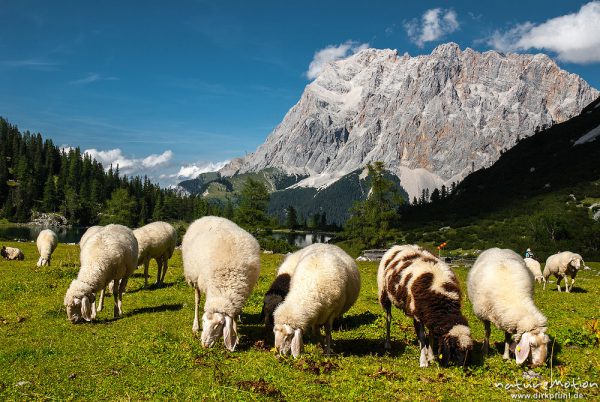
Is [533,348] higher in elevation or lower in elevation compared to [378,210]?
lower

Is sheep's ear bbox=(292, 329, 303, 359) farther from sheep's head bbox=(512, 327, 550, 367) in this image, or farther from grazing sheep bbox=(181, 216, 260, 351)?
sheep's head bbox=(512, 327, 550, 367)

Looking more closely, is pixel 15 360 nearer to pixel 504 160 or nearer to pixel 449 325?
pixel 449 325

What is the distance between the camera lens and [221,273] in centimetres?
1410

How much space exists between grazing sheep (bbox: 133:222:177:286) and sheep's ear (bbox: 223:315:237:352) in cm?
1294

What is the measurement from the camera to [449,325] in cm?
1131

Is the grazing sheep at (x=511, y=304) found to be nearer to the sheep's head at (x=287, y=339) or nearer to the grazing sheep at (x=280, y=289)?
the grazing sheep at (x=280, y=289)

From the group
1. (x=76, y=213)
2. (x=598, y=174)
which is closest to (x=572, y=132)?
(x=598, y=174)

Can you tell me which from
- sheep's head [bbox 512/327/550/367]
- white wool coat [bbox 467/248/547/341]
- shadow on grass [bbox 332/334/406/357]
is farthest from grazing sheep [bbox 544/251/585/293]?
sheep's head [bbox 512/327/550/367]

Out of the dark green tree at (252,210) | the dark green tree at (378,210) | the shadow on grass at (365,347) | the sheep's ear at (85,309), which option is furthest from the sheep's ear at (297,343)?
the dark green tree at (378,210)

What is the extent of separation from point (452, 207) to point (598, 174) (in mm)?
49287

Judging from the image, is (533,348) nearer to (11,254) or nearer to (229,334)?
(229,334)

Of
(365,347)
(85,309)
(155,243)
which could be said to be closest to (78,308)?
(85,309)

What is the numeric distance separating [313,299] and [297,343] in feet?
4.22

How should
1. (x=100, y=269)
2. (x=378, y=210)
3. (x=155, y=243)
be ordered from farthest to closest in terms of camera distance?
(x=378, y=210) → (x=155, y=243) → (x=100, y=269)
